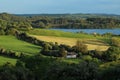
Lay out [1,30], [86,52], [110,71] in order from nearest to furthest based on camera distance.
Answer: [110,71], [86,52], [1,30]

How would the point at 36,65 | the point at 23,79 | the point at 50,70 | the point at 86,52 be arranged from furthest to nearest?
1. the point at 86,52
2. the point at 36,65
3. the point at 23,79
4. the point at 50,70

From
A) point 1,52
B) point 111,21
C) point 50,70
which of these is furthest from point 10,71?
point 111,21

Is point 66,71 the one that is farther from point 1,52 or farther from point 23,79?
point 1,52

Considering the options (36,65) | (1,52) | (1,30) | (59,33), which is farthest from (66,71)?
(59,33)

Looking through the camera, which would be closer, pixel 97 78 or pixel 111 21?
pixel 97 78

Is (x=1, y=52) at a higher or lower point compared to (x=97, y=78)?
lower

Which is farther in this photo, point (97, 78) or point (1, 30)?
point (1, 30)

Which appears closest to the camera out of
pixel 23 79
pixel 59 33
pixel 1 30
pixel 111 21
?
pixel 23 79

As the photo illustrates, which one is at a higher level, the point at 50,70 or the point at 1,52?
the point at 50,70

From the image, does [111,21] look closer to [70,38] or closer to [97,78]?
[70,38]
